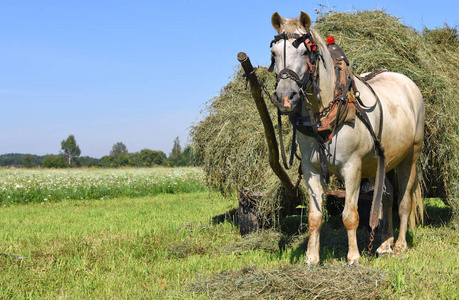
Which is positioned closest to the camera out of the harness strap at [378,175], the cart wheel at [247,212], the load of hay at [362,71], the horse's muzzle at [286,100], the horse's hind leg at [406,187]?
the horse's muzzle at [286,100]

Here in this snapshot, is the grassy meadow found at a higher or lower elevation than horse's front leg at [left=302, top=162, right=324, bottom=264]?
lower

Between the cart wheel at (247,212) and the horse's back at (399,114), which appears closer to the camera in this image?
the horse's back at (399,114)

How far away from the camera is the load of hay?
558 centimetres

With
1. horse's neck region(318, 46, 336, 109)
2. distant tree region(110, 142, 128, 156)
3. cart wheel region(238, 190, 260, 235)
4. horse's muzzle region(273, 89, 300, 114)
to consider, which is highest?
distant tree region(110, 142, 128, 156)

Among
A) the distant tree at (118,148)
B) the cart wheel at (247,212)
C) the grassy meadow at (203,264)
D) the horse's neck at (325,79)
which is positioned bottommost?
the grassy meadow at (203,264)

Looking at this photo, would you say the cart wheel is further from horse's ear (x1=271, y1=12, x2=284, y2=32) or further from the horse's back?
horse's ear (x1=271, y1=12, x2=284, y2=32)

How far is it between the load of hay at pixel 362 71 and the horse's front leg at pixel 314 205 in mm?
1124

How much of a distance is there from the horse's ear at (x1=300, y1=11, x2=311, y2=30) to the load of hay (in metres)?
1.96

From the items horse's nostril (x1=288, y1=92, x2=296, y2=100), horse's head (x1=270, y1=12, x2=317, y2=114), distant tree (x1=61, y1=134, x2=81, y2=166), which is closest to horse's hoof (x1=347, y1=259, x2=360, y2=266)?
horse's head (x1=270, y1=12, x2=317, y2=114)

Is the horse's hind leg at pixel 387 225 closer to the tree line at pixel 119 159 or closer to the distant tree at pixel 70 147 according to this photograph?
the tree line at pixel 119 159

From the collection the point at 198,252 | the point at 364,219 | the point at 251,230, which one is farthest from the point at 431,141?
the point at 198,252

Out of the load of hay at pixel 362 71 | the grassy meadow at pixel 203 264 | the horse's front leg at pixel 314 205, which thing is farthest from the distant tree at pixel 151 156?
the horse's front leg at pixel 314 205

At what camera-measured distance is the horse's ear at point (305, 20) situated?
11.6 feet

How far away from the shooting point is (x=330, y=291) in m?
3.23
